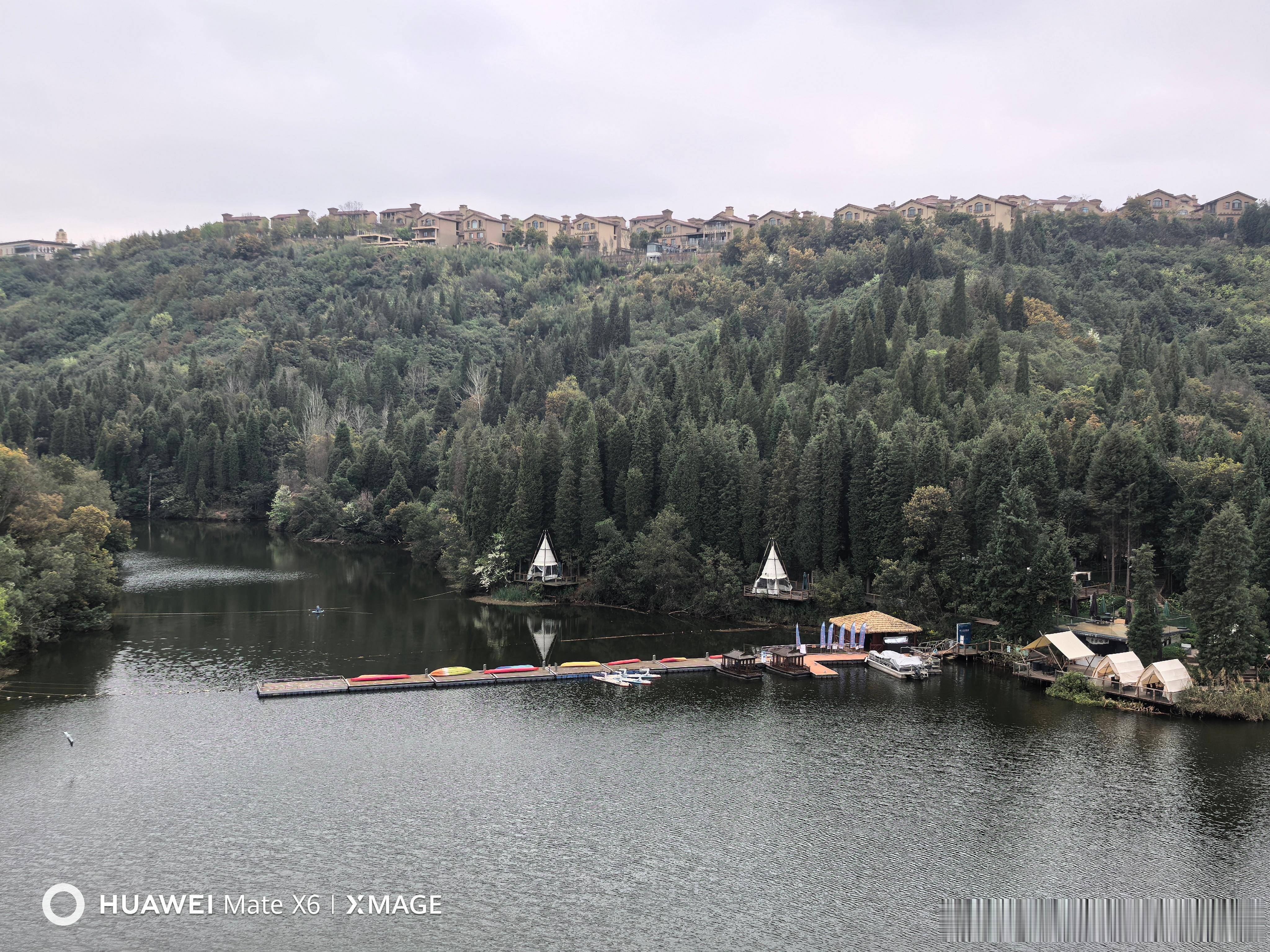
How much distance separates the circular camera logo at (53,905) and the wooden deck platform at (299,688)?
56.8ft

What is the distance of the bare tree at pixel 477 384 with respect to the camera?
118 m

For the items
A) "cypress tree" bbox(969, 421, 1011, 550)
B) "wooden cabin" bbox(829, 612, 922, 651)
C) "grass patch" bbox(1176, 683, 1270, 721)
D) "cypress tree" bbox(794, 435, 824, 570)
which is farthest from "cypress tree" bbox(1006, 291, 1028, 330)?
"grass patch" bbox(1176, 683, 1270, 721)

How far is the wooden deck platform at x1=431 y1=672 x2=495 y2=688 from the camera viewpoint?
159ft

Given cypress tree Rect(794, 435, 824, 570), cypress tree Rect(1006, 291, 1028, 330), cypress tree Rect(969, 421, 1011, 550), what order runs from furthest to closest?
cypress tree Rect(1006, 291, 1028, 330), cypress tree Rect(794, 435, 824, 570), cypress tree Rect(969, 421, 1011, 550)

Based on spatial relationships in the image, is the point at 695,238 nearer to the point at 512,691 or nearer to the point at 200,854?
the point at 512,691

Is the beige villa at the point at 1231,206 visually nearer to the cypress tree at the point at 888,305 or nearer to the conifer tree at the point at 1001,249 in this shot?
the conifer tree at the point at 1001,249

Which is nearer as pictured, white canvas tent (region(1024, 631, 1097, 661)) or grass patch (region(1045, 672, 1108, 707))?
grass patch (region(1045, 672, 1108, 707))

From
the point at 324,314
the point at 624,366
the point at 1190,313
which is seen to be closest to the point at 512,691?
the point at 624,366

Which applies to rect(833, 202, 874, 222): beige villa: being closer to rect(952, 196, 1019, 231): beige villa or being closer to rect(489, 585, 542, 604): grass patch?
rect(952, 196, 1019, 231): beige villa

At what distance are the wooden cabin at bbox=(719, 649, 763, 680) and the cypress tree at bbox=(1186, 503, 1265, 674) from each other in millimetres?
19387

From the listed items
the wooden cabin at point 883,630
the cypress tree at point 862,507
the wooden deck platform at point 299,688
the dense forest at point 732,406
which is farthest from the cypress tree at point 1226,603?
the wooden deck platform at point 299,688

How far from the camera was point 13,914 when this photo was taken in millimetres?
26938

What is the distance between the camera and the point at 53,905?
2745 cm

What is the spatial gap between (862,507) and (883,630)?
830cm
